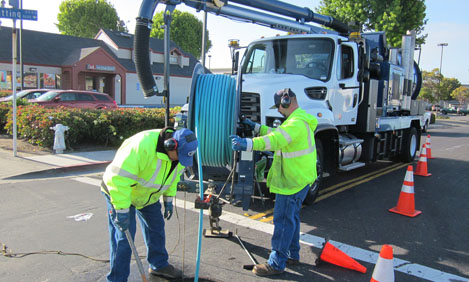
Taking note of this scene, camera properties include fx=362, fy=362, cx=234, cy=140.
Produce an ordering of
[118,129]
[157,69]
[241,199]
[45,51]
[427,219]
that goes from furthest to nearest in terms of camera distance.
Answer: [157,69]
[45,51]
[118,129]
[427,219]
[241,199]

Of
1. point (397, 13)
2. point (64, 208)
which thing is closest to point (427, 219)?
point (64, 208)

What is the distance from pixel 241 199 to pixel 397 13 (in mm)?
22183

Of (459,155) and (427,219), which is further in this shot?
(459,155)

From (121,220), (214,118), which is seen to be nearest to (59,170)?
(214,118)

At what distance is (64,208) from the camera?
5863 millimetres

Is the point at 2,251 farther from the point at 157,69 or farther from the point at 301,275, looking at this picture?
the point at 157,69

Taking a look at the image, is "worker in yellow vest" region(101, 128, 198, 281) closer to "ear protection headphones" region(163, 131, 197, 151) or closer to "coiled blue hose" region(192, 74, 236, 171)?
"ear protection headphones" region(163, 131, 197, 151)

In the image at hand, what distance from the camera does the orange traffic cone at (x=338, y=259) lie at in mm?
3994

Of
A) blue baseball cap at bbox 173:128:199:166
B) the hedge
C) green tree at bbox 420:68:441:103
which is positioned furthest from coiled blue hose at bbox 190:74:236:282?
green tree at bbox 420:68:441:103

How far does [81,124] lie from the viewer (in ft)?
34.6

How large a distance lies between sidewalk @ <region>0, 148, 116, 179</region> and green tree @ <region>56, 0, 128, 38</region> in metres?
52.8

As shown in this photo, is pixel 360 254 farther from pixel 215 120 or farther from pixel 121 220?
pixel 121 220

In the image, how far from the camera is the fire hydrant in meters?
9.91

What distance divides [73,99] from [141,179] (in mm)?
16423
